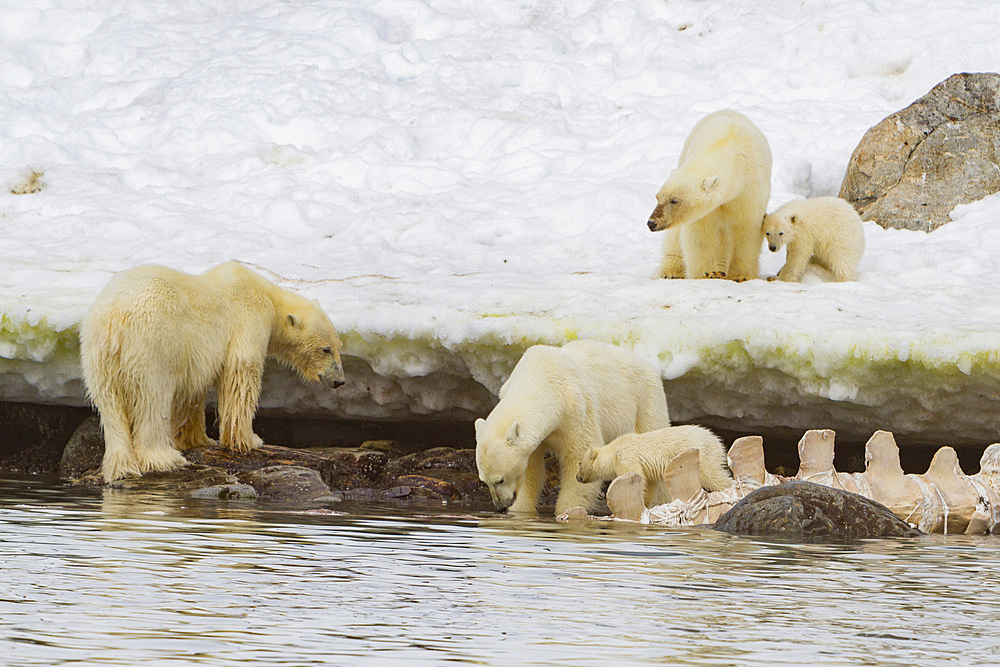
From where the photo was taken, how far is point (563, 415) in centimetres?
668

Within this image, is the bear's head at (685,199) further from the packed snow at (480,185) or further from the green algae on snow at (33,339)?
the green algae on snow at (33,339)

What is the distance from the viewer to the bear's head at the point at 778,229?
9125 millimetres

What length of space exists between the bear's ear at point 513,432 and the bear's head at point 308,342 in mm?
1847

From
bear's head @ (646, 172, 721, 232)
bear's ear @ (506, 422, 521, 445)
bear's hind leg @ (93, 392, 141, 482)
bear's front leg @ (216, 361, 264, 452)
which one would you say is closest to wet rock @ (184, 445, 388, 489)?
bear's front leg @ (216, 361, 264, 452)

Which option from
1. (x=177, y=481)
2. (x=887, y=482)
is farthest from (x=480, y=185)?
(x=887, y=482)

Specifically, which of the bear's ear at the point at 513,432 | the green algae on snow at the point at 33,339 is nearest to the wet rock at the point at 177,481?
Result: the green algae on snow at the point at 33,339

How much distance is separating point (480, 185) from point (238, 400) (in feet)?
14.5

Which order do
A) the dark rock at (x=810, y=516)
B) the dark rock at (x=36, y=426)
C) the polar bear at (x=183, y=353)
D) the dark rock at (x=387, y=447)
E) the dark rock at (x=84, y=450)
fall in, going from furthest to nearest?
1. the dark rock at (x=36, y=426)
2. the dark rock at (x=387, y=447)
3. the dark rock at (x=84, y=450)
4. the polar bear at (x=183, y=353)
5. the dark rock at (x=810, y=516)

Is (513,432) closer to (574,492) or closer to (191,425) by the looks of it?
(574,492)

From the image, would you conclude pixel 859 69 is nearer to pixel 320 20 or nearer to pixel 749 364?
pixel 320 20

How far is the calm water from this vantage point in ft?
9.08

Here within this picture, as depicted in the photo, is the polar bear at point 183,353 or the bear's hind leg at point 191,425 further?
the bear's hind leg at point 191,425

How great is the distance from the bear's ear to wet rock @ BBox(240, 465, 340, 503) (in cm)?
115

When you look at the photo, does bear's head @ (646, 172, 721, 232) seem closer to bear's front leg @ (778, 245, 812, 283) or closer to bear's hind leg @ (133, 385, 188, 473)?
bear's front leg @ (778, 245, 812, 283)
